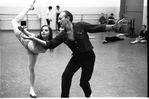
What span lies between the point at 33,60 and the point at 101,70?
259 cm

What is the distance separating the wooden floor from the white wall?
811 centimetres

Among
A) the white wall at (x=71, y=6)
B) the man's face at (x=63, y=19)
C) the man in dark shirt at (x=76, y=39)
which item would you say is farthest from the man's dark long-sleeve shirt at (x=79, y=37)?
the white wall at (x=71, y=6)

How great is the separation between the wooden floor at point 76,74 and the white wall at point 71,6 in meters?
8.11

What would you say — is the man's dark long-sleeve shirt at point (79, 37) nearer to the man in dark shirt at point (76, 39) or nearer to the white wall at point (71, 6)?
the man in dark shirt at point (76, 39)

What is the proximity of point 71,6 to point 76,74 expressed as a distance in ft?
38.9

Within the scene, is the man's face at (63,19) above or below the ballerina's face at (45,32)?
above

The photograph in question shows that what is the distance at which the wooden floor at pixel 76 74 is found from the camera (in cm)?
475

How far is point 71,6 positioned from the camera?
684 inches

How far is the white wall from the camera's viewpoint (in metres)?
16.6

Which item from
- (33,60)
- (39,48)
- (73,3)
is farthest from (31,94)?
(73,3)

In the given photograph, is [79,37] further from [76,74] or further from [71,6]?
[71,6]

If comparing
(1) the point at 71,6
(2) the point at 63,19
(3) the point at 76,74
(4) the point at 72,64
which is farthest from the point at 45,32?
(1) the point at 71,6

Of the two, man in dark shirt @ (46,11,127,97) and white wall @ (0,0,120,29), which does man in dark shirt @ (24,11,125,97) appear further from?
white wall @ (0,0,120,29)

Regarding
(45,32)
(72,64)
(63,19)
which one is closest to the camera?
(63,19)
